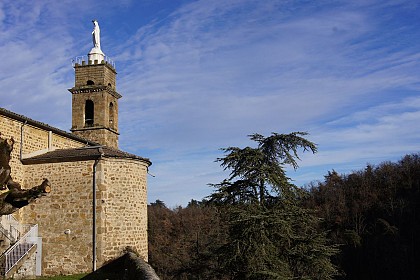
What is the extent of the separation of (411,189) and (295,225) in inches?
1505

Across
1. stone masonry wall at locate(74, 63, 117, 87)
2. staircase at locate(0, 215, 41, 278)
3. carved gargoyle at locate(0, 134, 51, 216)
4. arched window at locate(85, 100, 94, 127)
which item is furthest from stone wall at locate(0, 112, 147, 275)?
stone masonry wall at locate(74, 63, 117, 87)

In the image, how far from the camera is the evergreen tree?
13680mm

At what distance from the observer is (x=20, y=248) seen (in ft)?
54.5

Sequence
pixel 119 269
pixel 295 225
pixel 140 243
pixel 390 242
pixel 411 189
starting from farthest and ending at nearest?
pixel 411 189, pixel 390 242, pixel 140 243, pixel 119 269, pixel 295 225

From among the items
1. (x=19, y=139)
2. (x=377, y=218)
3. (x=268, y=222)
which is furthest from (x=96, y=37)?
(x=377, y=218)

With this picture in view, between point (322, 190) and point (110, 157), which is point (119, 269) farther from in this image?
point (322, 190)

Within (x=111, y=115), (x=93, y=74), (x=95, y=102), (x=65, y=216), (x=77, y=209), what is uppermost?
(x=93, y=74)

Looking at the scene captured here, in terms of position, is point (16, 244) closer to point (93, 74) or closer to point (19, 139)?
point (19, 139)

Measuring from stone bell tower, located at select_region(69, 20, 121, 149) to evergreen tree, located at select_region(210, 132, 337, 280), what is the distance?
15039 millimetres

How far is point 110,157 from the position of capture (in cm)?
1767

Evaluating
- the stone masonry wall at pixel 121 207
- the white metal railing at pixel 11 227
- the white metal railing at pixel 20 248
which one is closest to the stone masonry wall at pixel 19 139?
the white metal railing at pixel 11 227

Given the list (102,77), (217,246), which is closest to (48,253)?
(217,246)

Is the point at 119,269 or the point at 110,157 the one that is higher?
the point at 110,157

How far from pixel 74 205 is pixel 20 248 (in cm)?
238
